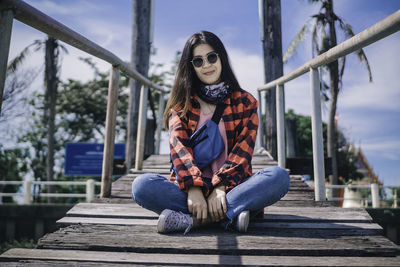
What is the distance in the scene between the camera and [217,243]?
56.7 inches

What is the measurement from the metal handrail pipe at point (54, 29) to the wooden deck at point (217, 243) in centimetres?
102

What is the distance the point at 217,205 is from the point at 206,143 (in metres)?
0.41

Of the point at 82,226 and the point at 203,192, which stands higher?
the point at 203,192

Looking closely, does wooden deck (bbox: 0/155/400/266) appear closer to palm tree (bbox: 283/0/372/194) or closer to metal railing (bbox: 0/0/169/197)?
metal railing (bbox: 0/0/169/197)

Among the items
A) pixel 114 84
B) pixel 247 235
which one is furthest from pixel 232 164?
pixel 114 84

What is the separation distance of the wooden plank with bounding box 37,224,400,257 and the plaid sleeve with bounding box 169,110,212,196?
0.25m

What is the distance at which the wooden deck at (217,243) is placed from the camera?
4.19 feet

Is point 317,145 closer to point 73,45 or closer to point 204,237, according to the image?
point 204,237

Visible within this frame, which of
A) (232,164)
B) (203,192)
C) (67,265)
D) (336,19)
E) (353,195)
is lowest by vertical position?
(353,195)

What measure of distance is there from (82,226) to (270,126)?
10.4 feet

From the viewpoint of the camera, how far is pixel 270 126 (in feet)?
14.4

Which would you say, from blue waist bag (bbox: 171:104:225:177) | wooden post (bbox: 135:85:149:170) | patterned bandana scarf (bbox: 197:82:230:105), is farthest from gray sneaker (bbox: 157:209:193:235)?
wooden post (bbox: 135:85:149:170)

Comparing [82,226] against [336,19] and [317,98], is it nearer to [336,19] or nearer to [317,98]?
[317,98]

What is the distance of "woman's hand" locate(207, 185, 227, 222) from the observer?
5.31 ft
